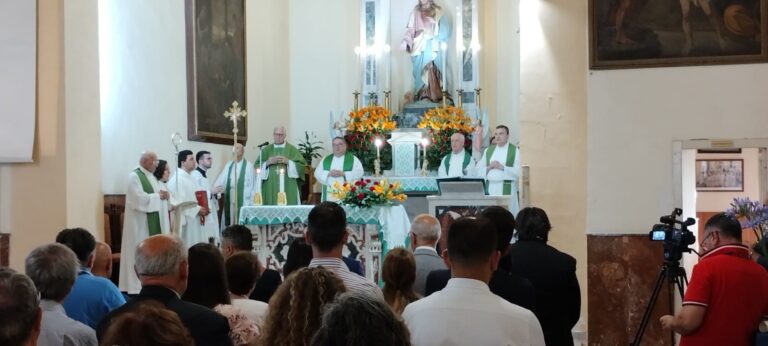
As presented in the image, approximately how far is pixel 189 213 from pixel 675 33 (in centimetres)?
664

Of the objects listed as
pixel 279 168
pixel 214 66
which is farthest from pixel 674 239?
pixel 214 66

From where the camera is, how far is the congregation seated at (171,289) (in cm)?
346

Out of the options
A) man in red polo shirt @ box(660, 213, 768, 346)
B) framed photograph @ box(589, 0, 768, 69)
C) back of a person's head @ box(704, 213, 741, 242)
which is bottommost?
man in red polo shirt @ box(660, 213, 768, 346)

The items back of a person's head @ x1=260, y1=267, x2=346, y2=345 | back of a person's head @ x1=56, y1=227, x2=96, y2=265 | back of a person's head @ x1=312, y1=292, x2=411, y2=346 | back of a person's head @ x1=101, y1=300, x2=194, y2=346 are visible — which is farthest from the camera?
back of a person's head @ x1=56, y1=227, x2=96, y2=265

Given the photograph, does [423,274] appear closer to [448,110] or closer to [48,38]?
[48,38]

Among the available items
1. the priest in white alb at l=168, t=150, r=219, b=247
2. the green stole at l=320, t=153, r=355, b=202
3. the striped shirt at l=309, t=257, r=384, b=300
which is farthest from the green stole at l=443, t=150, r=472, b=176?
the striped shirt at l=309, t=257, r=384, b=300

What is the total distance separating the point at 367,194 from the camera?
1105cm

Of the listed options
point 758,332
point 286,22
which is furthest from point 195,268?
point 286,22

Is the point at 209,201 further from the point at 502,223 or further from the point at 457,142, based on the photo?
the point at 502,223

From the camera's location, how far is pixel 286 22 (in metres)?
18.4

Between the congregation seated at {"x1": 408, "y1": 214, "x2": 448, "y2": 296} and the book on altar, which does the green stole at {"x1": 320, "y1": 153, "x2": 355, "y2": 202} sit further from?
the congregation seated at {"x1": 408, "y1": 214, "x2": 448, "y2": 296}

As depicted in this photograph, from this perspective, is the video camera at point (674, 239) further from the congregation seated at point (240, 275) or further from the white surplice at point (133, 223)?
the white surplice at point (133, 223)

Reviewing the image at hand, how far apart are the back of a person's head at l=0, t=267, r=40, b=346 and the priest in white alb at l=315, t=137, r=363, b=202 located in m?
11.3

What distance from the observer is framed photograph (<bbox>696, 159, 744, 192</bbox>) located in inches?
499
